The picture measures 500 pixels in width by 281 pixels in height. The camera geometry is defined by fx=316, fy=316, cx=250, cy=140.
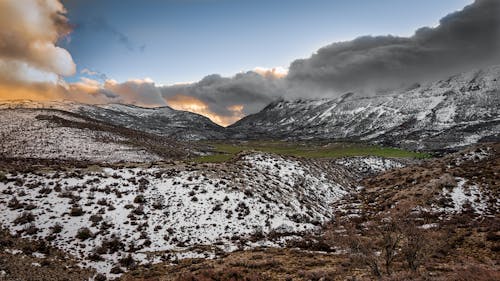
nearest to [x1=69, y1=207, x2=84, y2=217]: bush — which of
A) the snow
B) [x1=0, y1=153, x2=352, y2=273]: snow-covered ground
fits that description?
[x1=0, y1=153, x2=352, y2=273]: snow-covered ground

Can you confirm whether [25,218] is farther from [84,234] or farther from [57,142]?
[57,142]

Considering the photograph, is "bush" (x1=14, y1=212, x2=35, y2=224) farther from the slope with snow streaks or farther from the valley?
the slope with snow streaks

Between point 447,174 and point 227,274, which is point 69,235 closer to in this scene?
point 227,274

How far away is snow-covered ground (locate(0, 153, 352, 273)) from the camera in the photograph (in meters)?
23.9

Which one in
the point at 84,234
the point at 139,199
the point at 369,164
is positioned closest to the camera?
the point at 84,234

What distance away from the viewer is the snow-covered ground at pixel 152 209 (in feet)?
78.5

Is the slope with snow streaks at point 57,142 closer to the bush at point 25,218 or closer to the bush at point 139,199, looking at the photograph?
the bush at point 139,199

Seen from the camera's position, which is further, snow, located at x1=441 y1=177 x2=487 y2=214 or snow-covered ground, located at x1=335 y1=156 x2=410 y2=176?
snow-covered ground, located at x1=335 y1=156 x2=410 y2=176

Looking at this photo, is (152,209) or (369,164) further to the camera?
(369,164)

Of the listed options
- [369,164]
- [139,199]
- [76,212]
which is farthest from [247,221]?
[369,164]

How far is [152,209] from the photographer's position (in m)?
29.3

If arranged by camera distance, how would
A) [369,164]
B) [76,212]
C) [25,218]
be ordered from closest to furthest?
[25,218] → [76,212] → [369,164]

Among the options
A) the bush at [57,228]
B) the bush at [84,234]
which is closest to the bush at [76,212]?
the bush at [57,228]

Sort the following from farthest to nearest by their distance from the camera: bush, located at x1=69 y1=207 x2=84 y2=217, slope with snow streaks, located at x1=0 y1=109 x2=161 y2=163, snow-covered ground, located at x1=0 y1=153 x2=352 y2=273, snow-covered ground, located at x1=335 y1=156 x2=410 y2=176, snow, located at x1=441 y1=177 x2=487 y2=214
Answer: snow-covered ground, located at x1=335 y1=156 x2=410 y2=176 → slope with snow streaks, located at x1=0 y1=109 x2=161 y2=163 → snow, located at x1=441 y1=177 x2=487 y2=214 → bush, located at x1=69 y1=207 x2=84 y2=217 → snow-covered ground, located at x1=0 y1=153 x2=352 y2=273
